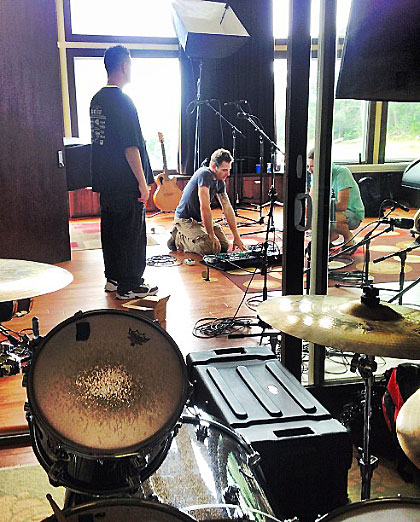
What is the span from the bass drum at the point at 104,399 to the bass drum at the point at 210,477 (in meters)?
0.11

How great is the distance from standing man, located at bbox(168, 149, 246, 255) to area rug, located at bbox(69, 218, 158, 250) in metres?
0.62

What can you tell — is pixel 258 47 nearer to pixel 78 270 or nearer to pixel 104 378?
pixel 78 270

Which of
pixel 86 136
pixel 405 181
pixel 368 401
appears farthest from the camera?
pixel 86 136

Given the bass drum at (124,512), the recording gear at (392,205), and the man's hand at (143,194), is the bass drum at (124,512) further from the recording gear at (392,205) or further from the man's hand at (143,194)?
the man's hand at (143,194)

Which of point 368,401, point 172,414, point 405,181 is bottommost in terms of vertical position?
point 368,401

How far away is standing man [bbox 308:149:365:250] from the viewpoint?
2.48 m

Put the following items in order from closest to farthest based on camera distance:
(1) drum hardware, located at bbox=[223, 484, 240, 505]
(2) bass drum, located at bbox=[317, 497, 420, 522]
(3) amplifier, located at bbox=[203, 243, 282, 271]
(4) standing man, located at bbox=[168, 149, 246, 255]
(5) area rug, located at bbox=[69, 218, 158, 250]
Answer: (2) bass drum, located at bbox=[317, 497, 420, 522] < (1) drum hardware, located at bbox=[223, 484, 240, 505] < (3) amplifier, located at bbox=[203, 243, 282, 271] < (4) standing man, located at bbox=[168, 149, 246, 255] < (5) area rug, located at bbox=[69, 218, 158, 250]

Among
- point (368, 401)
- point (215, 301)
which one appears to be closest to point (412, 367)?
point (368, 401)

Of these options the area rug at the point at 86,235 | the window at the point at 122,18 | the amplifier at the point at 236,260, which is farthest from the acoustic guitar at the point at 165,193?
the amplifier at the point at 236,260

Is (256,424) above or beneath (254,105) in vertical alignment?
beneath

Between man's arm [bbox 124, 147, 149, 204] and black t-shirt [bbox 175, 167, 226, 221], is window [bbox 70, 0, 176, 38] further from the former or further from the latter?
man's arm [bbox 124, 147, 149, 204]

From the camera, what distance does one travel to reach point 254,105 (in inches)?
328

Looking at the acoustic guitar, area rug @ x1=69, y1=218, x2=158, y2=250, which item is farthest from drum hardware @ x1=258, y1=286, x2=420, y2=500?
the acoustic guitar

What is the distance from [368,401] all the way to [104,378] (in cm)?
80
